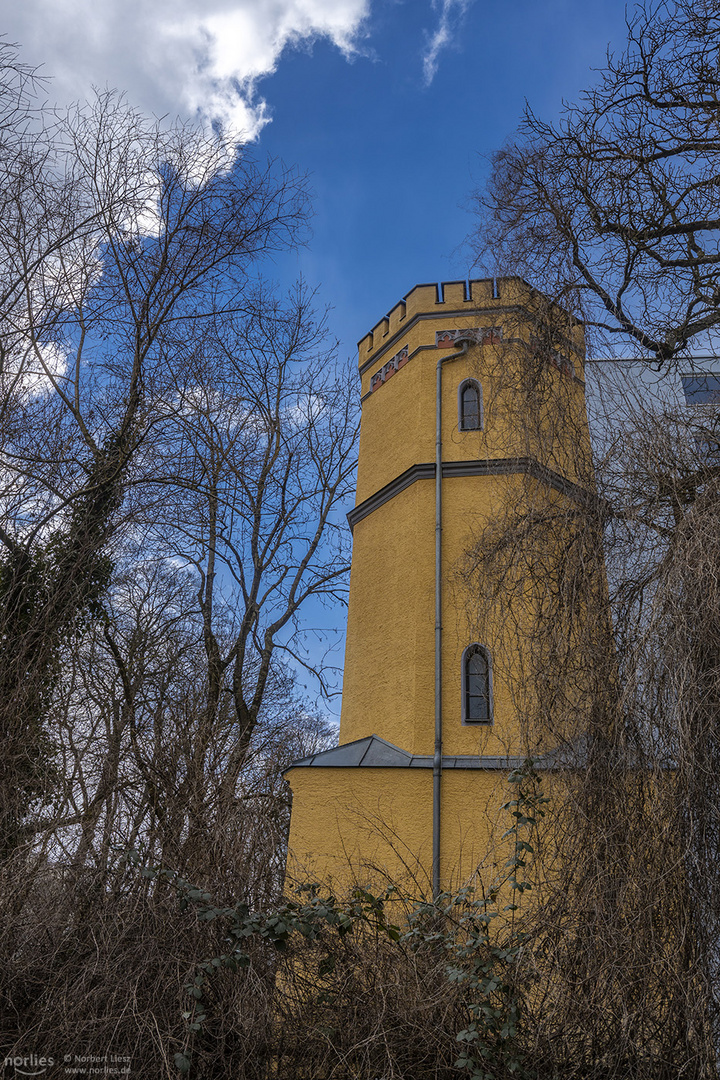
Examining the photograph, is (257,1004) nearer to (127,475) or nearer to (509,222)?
(127,475)

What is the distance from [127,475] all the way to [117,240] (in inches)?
92.7

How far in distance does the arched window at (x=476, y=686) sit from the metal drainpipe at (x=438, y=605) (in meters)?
0.29

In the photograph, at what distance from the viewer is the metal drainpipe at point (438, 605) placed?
336 inches

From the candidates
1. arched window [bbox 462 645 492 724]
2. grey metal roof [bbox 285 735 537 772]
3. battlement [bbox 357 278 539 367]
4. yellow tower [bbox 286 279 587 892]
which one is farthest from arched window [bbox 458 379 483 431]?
grey metal roof [bbox 285 735 537 772]

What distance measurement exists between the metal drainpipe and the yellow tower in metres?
0.02

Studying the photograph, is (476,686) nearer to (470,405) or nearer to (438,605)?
(438,605)

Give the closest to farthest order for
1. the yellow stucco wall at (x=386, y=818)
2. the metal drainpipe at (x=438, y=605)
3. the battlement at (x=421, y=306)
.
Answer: the yellow stucco wall at (x=386, y=818) → the metal drainpipe at (x=438, y=605) → the battlement at (x=421, y=306)

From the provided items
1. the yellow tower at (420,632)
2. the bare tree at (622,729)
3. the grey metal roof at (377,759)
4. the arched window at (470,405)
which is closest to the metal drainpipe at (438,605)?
the yellow tower at (420,632)

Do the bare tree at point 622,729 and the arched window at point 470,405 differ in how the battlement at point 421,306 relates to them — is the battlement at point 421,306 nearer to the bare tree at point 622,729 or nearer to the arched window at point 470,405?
the arched window at point 470,405

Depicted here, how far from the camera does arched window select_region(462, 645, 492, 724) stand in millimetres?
9320

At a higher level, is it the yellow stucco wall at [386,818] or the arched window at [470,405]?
the arched window at [470,405]

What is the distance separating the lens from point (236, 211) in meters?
8.38

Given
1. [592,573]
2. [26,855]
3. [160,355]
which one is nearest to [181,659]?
[160,355]

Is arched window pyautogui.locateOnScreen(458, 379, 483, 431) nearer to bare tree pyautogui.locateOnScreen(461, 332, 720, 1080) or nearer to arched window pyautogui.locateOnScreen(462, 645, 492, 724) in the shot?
arched window pyautogui.locateOnScreen(462, 645, 492, 724)
